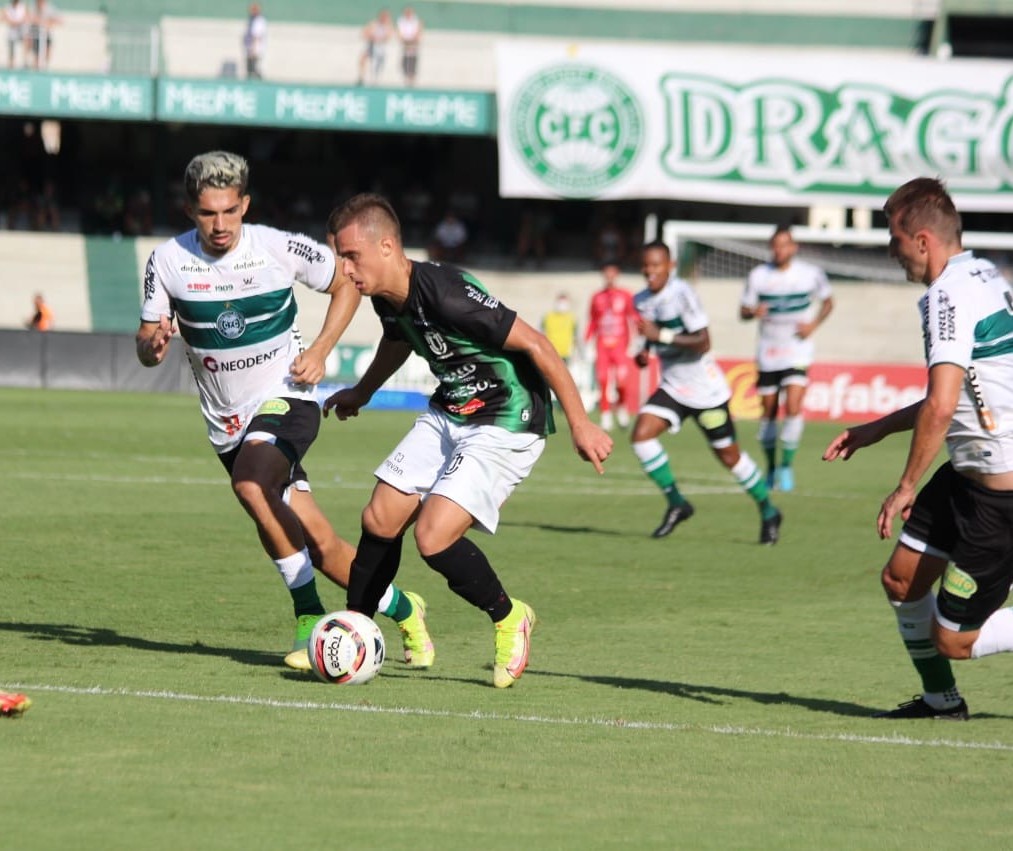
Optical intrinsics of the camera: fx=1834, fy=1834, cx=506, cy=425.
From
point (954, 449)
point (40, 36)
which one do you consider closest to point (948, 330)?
point (954, 449)

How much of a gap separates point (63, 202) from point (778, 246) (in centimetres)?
2805

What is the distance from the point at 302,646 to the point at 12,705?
74.4 inches

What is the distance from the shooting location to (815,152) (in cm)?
3478

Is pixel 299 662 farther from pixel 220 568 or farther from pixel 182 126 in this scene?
pixel 182 126

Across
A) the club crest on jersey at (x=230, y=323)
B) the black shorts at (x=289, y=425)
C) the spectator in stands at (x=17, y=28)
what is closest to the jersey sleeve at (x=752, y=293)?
the black shorts at (x=289, y=425)

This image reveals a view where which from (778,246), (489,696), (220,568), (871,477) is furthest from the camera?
(871,477)

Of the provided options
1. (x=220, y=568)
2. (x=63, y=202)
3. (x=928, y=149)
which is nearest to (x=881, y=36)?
(x=928, y=149)

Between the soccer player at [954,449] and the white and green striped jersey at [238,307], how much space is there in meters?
2.68

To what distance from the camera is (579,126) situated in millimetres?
34625

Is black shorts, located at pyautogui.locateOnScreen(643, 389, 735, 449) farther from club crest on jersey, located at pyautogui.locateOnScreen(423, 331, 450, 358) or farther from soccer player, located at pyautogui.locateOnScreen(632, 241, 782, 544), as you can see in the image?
club crest on jersey, located at pyautogui.locateOnScreen(423, 331, 450, 358)

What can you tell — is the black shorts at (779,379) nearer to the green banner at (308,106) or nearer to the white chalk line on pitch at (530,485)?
the white chalk line on pitch at (530,485)

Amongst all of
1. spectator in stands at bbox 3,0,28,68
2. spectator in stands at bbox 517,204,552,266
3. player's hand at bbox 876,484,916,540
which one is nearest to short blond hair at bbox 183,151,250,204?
player's hand at bbox 876,484,916,540

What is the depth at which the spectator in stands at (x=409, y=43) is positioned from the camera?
127ft

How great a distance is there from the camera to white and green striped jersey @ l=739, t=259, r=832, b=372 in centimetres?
1834
